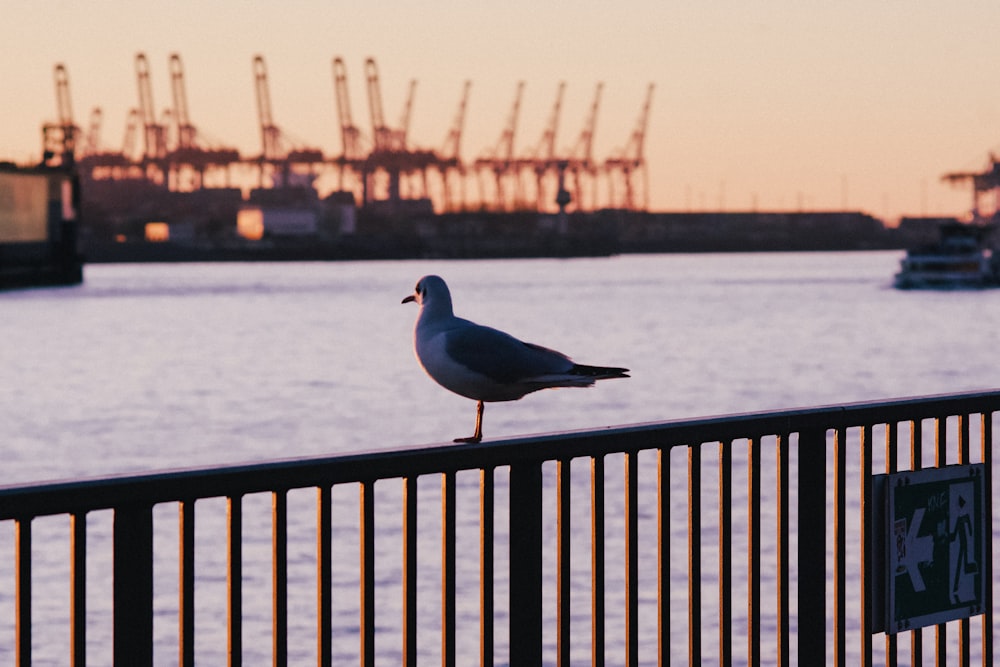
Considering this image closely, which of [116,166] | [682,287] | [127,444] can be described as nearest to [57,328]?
[127,444]

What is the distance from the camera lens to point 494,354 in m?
3.37

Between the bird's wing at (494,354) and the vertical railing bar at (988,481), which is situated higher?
the bird's wing at (494,354)

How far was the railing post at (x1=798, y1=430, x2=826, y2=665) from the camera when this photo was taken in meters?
3.82

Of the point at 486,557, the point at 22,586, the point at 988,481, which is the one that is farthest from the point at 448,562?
the point at 988,481

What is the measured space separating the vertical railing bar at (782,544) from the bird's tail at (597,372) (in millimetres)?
492

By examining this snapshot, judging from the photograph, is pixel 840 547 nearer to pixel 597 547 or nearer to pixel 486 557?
pixel 597 547

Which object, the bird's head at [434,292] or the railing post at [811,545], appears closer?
the bird's head at [434,292]

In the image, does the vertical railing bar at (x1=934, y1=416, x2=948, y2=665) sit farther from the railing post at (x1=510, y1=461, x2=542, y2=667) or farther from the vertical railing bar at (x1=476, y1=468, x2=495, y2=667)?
the vertical railing bar at (x1=476, y1=468, x2=495, y2=667)

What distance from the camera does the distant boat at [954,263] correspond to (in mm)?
93375

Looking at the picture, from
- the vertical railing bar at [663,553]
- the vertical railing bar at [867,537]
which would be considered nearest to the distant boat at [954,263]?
the vertical railing bar at [867,537]

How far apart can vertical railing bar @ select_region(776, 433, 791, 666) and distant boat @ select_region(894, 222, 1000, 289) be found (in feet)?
298

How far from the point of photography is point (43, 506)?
251cm

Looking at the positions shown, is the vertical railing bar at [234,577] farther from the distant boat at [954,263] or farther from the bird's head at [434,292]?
the distant boat at [954,263]

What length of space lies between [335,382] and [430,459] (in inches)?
1467
